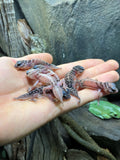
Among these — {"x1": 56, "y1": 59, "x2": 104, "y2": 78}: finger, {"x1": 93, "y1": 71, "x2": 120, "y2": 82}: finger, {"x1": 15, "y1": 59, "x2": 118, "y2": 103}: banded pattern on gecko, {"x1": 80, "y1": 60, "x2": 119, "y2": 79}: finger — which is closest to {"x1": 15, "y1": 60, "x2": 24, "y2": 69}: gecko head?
{"x1": 15, "y1": 59, "x2": 118, "y2": 103}: banded pattern on gecko

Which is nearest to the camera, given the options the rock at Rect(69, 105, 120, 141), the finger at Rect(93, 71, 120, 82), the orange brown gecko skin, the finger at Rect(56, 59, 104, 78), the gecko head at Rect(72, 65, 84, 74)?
the orange brown gecko skin

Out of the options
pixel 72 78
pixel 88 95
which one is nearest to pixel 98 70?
pixel 72 78

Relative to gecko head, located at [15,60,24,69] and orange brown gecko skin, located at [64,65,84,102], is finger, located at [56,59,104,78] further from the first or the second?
gecko head, located at [15,60,24,69]

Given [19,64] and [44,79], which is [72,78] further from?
[19,64]

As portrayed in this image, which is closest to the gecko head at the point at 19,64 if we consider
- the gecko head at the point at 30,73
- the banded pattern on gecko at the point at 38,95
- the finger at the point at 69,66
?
the gecko head at the point at 30,73

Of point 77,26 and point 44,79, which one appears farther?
point 77,26
